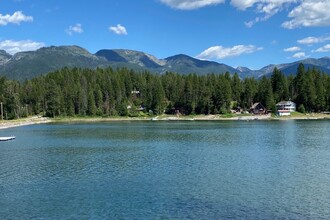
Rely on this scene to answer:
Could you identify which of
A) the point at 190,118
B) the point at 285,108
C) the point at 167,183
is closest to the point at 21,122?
the point at 190,118

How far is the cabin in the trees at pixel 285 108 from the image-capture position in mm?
165625

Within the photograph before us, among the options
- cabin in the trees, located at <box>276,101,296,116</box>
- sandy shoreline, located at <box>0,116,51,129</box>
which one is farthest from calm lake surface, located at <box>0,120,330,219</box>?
cabin in the trees, located at <box>276,101,296,116</box>

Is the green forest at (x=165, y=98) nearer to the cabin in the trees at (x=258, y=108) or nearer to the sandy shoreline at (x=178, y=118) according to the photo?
the cabin in the trees at (x=258, y=108)

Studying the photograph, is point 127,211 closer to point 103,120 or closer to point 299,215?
point 299,215

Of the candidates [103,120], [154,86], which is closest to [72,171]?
[103,120]

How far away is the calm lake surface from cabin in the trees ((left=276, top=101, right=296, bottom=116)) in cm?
10142

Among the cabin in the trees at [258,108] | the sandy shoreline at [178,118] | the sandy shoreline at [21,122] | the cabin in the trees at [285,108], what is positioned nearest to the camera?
the sandy shoreline at [21,122]

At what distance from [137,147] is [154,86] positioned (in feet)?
381

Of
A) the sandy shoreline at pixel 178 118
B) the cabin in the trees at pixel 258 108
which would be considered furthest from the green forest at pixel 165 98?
the sandy shoreline at pixel 178 118

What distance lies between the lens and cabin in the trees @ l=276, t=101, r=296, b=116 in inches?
6521

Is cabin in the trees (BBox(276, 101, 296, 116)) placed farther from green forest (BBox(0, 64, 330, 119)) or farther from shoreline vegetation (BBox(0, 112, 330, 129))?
shoreline vegetation (BBox(0, 112, 330, 129))

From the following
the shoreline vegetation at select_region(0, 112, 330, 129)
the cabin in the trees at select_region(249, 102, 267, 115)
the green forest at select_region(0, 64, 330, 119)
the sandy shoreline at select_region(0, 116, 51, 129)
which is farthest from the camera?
the cabin in the trees at select_region(249, 102, 267, 115)

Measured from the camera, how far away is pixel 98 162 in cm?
5256

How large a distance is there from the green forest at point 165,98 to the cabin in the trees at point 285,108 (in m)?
2.70
